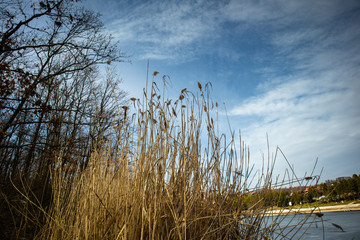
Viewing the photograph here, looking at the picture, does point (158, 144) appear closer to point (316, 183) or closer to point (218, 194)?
point (218, 194)

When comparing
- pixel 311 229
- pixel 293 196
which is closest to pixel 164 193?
pixel 293 196

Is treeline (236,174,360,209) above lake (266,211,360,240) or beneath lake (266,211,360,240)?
above

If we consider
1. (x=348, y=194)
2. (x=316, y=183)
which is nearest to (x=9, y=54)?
(x=316, y=183)

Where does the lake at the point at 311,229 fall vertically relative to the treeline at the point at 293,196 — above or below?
below

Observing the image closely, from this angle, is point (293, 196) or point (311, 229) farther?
point (311, 229)

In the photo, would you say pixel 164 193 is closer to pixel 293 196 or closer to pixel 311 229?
pixel 293 196

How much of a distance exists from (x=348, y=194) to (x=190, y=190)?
5406 cm

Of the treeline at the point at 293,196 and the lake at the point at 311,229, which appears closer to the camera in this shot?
the lake at the point at 311,229

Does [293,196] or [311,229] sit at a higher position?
[293,196]

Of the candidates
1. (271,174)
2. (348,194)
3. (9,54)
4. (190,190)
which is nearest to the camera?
(190,190)

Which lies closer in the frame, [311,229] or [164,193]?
[164,193]

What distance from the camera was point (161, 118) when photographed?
64.4 inches

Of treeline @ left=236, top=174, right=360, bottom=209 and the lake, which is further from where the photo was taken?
treeline @ left=236, top=174, right=360, bottom=209

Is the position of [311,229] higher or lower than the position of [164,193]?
lower
